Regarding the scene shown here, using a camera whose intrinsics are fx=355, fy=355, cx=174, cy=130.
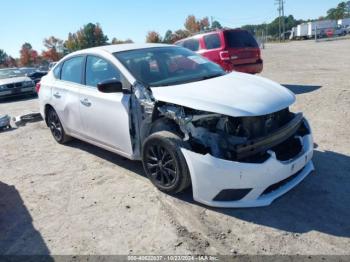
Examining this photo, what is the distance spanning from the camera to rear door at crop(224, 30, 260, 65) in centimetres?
1026

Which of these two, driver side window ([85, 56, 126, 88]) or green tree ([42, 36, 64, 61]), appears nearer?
driver side window ([85, 56, 126, 88])

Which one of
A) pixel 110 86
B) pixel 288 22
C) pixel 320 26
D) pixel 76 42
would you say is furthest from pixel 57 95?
pixel 288 22

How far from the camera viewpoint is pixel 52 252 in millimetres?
3404

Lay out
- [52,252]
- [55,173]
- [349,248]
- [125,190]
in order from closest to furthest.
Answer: [349,248]
[52,252]
[125,190]
[55,173]

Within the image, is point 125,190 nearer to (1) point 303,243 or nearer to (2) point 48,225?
(2) point 48,225

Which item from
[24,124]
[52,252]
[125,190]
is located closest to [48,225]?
[52,252]

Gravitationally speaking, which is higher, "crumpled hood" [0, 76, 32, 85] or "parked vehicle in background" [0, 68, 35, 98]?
"crumpled hood" [0, 76, 32, 85]

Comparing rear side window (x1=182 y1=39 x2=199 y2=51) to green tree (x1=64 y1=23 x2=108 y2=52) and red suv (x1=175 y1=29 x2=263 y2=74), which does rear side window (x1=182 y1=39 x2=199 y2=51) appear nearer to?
red suv (x1=175 y1=29 x2=263 y2=74)

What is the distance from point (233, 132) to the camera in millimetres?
3766

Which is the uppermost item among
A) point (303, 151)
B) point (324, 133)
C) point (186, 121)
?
point (186, 121)

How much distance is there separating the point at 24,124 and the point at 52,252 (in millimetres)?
6369

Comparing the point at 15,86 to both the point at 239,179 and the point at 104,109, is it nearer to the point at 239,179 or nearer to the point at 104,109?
the point at 104,109

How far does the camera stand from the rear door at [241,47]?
10.3 metres

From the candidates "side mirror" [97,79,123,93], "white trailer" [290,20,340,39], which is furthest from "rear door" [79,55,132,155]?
"white trailer" [290,20,340,39]
